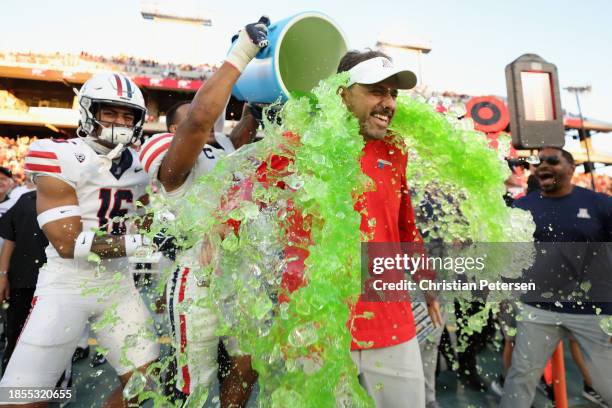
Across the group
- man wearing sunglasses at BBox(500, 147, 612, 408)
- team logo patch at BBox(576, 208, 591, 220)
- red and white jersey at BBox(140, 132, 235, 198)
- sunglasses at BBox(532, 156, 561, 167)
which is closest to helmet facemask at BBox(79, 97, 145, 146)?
red and white jersey at BBox(140, 132, 235, 198)

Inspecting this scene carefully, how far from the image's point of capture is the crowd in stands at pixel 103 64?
20.2 meters

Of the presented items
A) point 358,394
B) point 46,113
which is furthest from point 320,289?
point 46,113

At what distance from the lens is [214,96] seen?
181cm

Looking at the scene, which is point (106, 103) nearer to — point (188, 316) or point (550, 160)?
point (188, 316)

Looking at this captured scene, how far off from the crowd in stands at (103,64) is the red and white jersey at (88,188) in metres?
17.8

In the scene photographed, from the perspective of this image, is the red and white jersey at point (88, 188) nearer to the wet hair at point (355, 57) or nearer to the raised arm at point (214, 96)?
the raised arm at point (214, 96)

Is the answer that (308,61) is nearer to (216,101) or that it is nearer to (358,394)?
(216,101)

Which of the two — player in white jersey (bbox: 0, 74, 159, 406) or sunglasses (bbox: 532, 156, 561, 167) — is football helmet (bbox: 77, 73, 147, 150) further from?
sunglasses (bbox: 532, 156, 561, 167)

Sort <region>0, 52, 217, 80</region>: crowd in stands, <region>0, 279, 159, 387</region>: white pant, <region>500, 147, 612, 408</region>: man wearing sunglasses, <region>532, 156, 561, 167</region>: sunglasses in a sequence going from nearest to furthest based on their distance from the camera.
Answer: <region>0, 279, 159, 387</region>: white pant < <region>500, 147, 612, 408</region>: man wearing sunglasses < <region>532, 156, 561, 167</region>: sunglasses < <region>0, 52, 217, 80</region>: crowd in stands

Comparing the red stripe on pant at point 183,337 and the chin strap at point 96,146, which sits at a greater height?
the chin strap at point 96,146

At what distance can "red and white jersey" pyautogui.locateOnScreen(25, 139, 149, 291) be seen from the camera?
7.11 feet

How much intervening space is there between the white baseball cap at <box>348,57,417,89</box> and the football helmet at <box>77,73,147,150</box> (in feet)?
4.42

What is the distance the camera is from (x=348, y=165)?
1.57 metres

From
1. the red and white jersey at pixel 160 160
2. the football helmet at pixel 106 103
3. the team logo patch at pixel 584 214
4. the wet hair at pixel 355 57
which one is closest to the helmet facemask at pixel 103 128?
the football helmet at pixel 106 103
